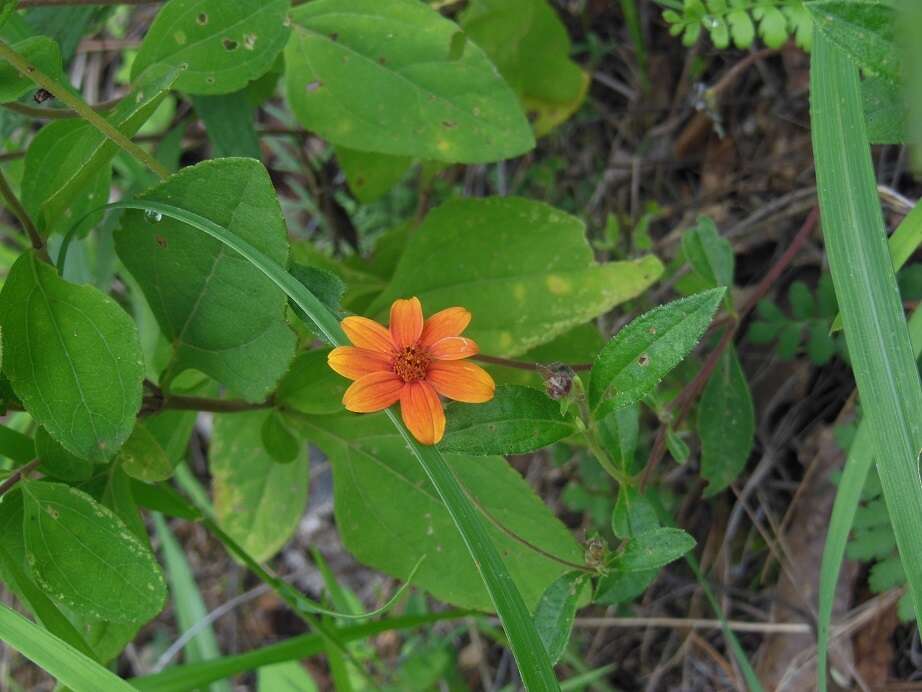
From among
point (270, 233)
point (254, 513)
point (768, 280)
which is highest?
point (270, 233)

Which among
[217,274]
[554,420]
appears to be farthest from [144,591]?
[554,420]

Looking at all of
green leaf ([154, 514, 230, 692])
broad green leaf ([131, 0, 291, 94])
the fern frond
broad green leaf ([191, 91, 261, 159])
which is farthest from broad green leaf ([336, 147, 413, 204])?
green leaf ([154, 514, 230, 692])

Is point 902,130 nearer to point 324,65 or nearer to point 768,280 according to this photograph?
point 768,280

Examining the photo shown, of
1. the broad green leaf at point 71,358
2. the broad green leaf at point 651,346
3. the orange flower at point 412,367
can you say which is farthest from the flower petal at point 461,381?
the broad green leaf at point 71,358

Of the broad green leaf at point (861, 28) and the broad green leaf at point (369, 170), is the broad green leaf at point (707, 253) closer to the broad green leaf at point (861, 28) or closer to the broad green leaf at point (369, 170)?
the broad green leaf at point (861, 28)

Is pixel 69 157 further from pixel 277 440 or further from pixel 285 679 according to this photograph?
pixel 285 679
